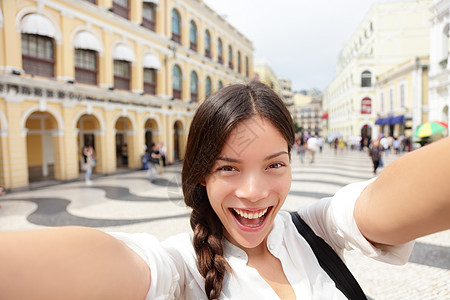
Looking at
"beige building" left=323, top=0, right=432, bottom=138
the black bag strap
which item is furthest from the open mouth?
"beige building" left=323, top=0, right=432, bottom=138

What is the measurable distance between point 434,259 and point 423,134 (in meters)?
7.62

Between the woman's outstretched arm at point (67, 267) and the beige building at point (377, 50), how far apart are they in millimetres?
31567

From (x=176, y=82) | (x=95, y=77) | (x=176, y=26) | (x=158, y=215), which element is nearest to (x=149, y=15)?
(x=176, y=26)

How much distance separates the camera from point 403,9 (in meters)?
26.4

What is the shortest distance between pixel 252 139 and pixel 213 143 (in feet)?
0.44

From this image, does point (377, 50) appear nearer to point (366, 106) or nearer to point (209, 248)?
point (366, 106)

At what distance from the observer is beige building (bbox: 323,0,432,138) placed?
87.1ft

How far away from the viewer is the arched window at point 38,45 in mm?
8484

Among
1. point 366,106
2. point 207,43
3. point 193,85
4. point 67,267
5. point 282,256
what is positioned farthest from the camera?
point 366,106

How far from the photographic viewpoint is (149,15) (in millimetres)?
13961

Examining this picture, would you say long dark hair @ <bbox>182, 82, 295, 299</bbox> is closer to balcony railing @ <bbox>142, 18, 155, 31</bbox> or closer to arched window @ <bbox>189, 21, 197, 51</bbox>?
balcony railing @ <bbox>142, 18, 155, 31</bbox>

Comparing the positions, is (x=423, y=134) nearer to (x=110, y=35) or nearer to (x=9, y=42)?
(x=110, y=35)

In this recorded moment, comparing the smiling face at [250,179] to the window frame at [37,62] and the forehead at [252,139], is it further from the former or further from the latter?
the window frame at [37,62]

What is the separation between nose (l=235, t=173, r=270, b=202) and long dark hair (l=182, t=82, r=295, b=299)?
127 mm
